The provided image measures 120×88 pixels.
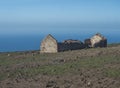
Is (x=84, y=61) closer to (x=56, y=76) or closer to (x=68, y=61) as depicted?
(x=68, y=61)

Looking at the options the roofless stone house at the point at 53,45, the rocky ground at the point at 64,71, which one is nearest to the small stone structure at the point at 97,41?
the roofless stone house at the point at 53,45

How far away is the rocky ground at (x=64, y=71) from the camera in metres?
30.4

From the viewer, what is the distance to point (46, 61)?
40.6 meters

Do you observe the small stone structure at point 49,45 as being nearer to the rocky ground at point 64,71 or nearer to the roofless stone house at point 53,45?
the roofless stone house at point 53,45

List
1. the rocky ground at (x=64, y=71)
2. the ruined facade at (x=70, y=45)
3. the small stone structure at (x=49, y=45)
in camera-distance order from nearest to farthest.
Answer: the rocky ground at (x=64, y=71) → the small stone structure at (x=49, y=45) → the ruined facade at (x=70, y=45)

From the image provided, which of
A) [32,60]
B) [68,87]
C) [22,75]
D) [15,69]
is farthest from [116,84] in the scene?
[32,60]

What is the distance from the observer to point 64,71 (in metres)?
34.2

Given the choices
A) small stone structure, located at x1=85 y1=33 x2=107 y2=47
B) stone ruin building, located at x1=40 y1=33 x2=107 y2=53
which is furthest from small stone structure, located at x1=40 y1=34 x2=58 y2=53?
small stone structure, located at x1=85 y1=33 x2=107 y2=47

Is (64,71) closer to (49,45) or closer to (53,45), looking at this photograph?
(53,45)

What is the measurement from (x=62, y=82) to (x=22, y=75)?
4.49 meters

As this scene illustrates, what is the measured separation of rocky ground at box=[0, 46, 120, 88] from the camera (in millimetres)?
30391

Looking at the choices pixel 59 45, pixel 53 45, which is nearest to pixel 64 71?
pixel 53 45

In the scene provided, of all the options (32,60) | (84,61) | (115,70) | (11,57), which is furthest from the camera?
(11,57)

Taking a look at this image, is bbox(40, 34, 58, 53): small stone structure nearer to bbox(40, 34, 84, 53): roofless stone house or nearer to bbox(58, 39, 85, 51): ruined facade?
bbox(40, 34, 84, 53): roofless stone house
